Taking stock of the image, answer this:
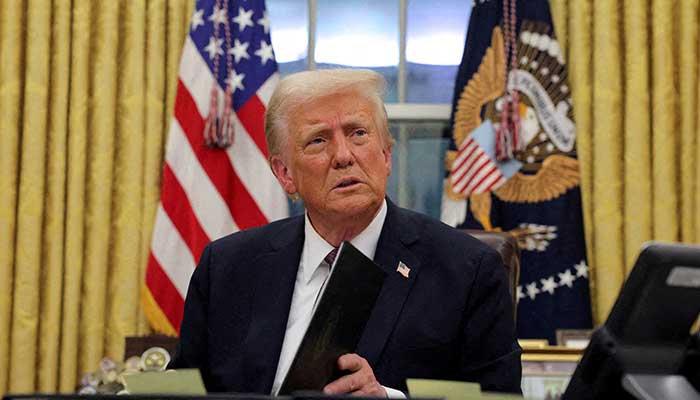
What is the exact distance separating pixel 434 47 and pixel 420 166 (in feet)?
1.77

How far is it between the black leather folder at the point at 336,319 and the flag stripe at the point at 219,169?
7.54 ft

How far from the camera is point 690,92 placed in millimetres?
3990

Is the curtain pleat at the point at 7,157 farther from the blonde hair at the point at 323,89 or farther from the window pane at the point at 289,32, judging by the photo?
the blonde hair at the point at 323,89

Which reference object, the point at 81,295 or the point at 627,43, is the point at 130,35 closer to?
the point at 81,295

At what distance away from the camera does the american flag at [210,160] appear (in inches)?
159

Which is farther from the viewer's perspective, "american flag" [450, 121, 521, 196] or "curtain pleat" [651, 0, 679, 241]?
"american flag" [450, 121, 521, 196]

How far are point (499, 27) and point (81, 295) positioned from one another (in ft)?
6.71

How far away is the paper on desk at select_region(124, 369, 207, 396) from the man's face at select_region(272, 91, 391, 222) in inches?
37.7

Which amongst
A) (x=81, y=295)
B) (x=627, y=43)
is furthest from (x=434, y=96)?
(x=81, y=295)

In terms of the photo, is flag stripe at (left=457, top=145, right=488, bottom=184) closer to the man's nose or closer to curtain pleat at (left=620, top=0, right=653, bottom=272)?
curtain pleat at (left=620, top=0, right=653, bottom=272)

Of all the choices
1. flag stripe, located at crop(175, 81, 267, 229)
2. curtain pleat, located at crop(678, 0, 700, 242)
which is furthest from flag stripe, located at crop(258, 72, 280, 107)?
curtain pleat, located at crop(678, 0, 700, 242)

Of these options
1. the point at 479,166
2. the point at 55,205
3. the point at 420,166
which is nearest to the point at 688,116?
the point at 479,166

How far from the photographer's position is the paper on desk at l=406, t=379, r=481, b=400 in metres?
1.36

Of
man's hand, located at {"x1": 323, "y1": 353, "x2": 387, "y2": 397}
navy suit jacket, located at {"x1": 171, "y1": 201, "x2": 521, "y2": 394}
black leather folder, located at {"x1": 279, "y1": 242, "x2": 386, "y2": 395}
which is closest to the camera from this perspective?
black leather folder, located at {"x1": 279, "y1": 242, "x2": 386, "y2": 395}
